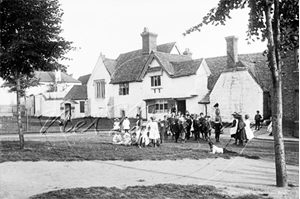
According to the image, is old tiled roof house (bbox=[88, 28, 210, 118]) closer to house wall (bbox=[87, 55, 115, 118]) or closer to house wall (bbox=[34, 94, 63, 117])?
house wall (bbox=[87, 55, 115, 118])

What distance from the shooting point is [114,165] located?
9.16m

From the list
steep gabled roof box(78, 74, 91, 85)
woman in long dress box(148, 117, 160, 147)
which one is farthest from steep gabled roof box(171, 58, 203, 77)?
woman in long dress box(148, 117, 160, 147)

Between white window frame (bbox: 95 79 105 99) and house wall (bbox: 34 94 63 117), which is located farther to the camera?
house wall (bbox: 34 94 63 117)

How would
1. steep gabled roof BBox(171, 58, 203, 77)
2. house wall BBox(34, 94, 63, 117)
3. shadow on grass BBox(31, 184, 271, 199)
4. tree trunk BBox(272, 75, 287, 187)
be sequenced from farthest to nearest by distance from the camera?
tree trunk BBox(272, 75, 287, 187)
house wall BBox(34, 94, 63, 117)
shadow on grass BBox(31, 184, 271, 199)
steep gabled roof BBox(171, 58, 203, 77)

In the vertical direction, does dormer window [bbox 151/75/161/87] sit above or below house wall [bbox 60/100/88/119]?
above

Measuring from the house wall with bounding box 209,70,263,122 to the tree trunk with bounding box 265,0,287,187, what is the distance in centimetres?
156

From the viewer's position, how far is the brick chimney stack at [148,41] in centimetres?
511

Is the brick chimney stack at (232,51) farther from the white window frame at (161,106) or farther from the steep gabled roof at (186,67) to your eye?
the white window frame at (161,106)

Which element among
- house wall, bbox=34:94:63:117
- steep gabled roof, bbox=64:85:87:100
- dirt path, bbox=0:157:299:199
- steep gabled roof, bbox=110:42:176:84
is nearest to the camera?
steep gabled roof, bbox=110:42:176:84

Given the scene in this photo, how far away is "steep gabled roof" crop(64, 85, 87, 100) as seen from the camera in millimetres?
5559

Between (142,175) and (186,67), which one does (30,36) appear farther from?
(186,67)

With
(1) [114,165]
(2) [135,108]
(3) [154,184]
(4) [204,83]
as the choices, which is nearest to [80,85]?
(2) [135,108]

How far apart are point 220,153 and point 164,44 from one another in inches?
275

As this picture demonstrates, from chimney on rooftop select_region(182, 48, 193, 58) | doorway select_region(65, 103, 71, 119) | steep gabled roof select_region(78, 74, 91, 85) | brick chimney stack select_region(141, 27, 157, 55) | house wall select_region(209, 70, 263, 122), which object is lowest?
doorway select_region(65, 103, 71, 119)
